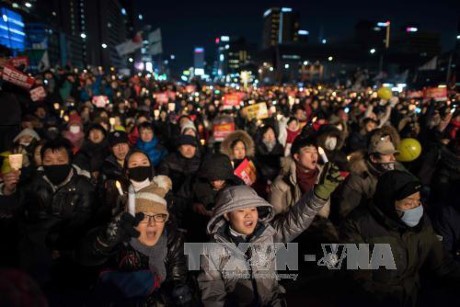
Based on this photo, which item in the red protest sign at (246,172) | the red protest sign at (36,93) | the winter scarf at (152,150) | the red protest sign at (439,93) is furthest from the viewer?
the red protest sign at (439,93)

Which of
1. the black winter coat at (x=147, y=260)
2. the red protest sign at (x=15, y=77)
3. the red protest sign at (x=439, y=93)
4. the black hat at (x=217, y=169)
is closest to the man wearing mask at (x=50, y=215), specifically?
the black winter coat at (x=147, y=260)

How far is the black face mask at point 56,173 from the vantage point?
409 cm

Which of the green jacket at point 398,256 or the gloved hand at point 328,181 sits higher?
the gloved hand at point 328,181

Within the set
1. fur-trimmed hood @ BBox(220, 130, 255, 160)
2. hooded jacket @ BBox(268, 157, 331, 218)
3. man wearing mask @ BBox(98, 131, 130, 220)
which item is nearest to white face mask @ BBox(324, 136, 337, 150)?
fur-trimmed hood @ BBox(220, 130, 255, 160)

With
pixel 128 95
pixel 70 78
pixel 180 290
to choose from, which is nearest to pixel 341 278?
pixel 180 290

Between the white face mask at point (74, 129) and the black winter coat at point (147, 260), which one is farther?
the white face mask at point (74, 129)

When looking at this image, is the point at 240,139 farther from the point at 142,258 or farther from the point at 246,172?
the point at 142,258

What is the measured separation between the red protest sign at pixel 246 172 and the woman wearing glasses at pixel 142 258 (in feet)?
7.68

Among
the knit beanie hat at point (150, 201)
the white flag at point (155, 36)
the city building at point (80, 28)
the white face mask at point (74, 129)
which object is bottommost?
the knit beanie hat at point (150, 201)

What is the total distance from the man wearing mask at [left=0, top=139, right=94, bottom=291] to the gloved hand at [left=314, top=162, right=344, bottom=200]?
8.75 feet

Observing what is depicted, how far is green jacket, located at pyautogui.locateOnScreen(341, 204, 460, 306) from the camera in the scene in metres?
2.89

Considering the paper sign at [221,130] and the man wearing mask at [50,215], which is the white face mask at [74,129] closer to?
the paper sign at [221,130]

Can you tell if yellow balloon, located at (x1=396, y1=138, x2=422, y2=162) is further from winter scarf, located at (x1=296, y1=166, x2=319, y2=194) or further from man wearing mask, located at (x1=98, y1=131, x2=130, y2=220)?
man wearing mask, located at (x1=98, y1=131, x2=130, y2=220)

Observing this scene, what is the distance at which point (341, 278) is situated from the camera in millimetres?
3857
